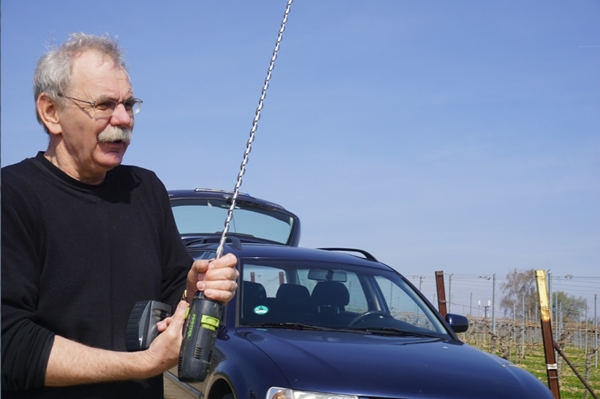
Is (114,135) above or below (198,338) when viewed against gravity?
above

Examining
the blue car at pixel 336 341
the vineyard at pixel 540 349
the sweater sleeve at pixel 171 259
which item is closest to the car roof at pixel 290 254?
the blue car at pixel 336 341

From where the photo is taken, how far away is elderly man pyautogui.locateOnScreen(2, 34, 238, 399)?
2.19m

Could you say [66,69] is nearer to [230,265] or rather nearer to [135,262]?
[135,262]

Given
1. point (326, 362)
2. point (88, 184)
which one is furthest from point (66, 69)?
point (326, 362)

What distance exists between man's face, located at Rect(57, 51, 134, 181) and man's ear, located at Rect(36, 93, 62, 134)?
0.02 meters

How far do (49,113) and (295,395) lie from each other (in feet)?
7.13

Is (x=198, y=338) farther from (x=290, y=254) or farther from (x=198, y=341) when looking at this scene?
(x=290, y=254)

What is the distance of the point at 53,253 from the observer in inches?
93.0

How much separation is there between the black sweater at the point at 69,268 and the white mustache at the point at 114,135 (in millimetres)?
172

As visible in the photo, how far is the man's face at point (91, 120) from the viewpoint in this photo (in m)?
2.45

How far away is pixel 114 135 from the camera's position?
8.09 ft

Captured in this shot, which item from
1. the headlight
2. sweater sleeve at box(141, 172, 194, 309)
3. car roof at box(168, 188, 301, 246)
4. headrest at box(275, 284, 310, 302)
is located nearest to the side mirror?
headrest at box(275, 284, 310, 302)

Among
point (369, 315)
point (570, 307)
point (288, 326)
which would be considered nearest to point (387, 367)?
point (288, 326)

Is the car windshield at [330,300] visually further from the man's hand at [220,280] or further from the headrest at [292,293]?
the man's hand at [220,280]
